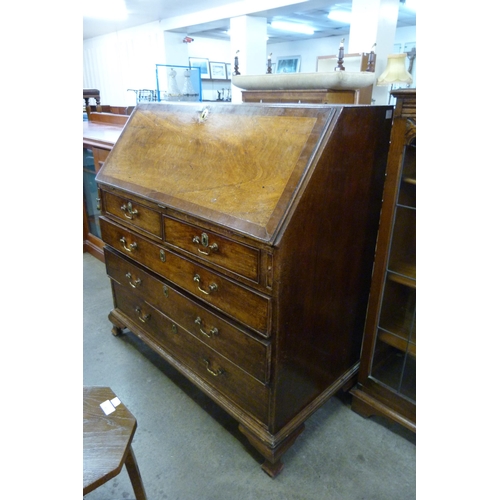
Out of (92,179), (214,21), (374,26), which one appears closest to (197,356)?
(92,179)

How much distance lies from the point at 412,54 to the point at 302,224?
24.7 ft

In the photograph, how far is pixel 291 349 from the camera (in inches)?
46.6

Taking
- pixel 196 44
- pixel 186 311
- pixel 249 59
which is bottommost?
pixel 186 311

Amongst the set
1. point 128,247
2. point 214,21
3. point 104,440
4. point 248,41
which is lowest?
point 104,440

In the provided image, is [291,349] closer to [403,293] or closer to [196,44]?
[403,293]

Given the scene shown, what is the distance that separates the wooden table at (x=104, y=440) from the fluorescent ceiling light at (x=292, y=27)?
8.26 meters

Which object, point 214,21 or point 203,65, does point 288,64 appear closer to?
point 203,65

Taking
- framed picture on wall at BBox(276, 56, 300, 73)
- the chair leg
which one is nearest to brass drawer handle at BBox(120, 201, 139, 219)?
the chair leg

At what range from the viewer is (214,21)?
6.23 m

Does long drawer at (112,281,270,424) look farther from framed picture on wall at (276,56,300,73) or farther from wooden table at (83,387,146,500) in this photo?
framed picture on wall at (276,56,300,73)

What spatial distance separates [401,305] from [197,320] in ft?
2.56

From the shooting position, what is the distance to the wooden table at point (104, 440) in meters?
0.81

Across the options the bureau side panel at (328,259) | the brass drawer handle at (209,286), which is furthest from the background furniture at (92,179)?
the bureau side panel at (328,259)
